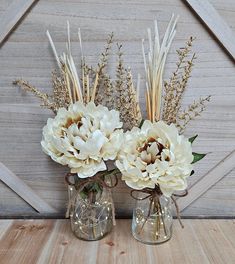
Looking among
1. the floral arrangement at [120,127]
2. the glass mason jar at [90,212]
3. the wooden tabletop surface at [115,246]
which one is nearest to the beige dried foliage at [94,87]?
the floral arrangement at [120,127]

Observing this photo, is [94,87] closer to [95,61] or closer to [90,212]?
[95,61]

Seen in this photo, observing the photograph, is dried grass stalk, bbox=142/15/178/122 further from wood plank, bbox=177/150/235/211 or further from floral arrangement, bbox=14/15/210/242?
wood plank, bbox=177/150/235/211

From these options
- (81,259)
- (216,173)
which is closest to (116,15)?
(216,173)

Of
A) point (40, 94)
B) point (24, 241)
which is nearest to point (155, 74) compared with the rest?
point (40, 94)

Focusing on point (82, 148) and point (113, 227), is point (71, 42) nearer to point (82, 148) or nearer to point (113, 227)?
point (82, 148)

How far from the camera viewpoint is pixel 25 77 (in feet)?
2.72

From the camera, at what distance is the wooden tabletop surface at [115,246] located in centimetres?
69

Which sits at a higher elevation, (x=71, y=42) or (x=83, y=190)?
(x=71, y=42)

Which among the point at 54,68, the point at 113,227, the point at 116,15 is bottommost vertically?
the point at 113,227

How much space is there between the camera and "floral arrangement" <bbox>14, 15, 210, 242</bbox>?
66cm

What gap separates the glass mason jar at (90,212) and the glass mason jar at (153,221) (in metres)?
0.07

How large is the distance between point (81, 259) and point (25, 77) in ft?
1.58

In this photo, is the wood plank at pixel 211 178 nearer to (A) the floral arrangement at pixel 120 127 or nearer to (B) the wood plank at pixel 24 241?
(A) the floral arrangement at pixel 120 127

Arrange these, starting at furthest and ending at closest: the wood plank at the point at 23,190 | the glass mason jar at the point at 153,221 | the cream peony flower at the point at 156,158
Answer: the wood plank at the point at 23,190 → the glass mason jar at the point at 153,221 → the cream peony flower at the point at 156,158
